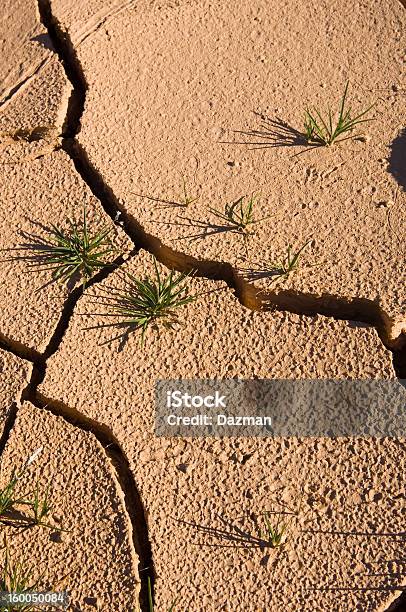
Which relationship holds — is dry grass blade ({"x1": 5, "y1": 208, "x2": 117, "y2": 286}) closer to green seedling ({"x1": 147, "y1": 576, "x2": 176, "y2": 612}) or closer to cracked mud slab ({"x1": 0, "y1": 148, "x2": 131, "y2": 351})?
cracked mud slab ({"x1": 0, "y1": 148, "x2": 131, "y2": 351})

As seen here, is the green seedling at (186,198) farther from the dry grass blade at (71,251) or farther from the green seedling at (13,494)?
the green seedling at (13,494)

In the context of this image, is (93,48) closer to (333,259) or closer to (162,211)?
(162,211)

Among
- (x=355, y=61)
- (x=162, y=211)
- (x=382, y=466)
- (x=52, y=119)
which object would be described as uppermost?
(x=355, y=61)

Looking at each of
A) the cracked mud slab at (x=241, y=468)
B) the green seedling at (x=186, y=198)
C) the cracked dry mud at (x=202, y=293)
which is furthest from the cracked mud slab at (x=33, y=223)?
the green seedling at (x=186, y=198)

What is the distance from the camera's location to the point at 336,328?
242 centimetres

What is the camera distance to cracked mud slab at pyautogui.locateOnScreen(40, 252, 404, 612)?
209 cm

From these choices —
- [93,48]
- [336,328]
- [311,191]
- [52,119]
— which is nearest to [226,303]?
[336,328]

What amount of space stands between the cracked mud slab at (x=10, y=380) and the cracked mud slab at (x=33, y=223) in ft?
0.21

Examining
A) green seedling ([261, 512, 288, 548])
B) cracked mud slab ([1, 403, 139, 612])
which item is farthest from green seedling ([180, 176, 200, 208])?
green seedling ([261, 512, 288, 548])

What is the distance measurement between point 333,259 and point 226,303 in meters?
0.36

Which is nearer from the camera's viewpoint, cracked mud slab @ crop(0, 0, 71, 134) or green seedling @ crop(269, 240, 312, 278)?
green seedling @ crop(269, 240, 312, 278)

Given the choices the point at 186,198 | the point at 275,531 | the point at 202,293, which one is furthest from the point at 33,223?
the point at 275,531

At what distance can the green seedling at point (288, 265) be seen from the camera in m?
2.47

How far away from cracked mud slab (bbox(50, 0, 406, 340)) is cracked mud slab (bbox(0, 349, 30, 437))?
593mm
